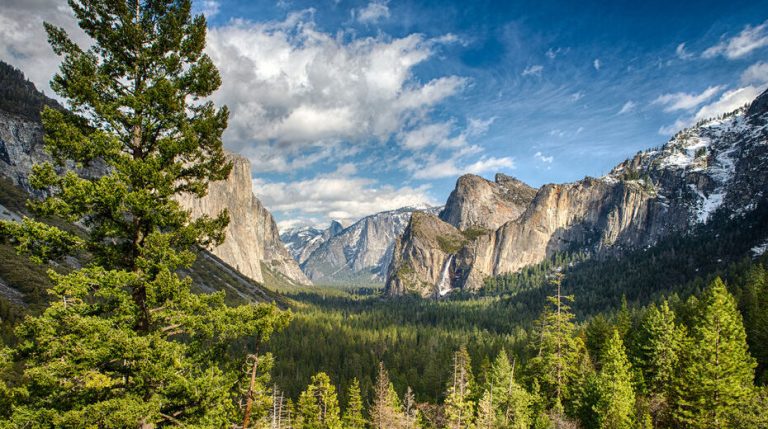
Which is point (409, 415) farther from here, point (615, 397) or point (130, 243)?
point (130, 243)

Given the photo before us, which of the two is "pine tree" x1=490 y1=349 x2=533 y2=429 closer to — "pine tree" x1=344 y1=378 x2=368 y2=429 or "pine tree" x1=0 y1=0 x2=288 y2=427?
"pine tree" x1=344 y1=378 x2=368 y2=429

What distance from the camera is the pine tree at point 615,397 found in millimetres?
30248

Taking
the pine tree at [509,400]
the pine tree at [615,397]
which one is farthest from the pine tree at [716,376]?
the pine tree at [509,400]

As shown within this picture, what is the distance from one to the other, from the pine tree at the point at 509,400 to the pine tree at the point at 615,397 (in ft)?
22.9

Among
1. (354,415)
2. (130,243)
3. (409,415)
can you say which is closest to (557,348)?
(409,415)

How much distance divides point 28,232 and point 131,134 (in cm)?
358

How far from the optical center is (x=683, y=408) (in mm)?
32219

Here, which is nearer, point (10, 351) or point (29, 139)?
point (10, 351)

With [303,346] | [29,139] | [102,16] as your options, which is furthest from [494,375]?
[29,139]

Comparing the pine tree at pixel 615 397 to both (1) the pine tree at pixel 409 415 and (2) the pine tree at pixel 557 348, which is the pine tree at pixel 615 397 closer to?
(2) the pine tree at pixel 557 348

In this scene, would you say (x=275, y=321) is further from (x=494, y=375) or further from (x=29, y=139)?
(x=29, y=139)

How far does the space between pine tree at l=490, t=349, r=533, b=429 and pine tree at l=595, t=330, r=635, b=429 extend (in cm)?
698

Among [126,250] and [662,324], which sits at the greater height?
[126,250]

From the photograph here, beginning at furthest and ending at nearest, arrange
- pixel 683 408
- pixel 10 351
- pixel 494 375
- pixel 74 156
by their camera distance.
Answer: pixel 494 375 → pixel 683 408 → pixel 74 156 → pixel 10 351
